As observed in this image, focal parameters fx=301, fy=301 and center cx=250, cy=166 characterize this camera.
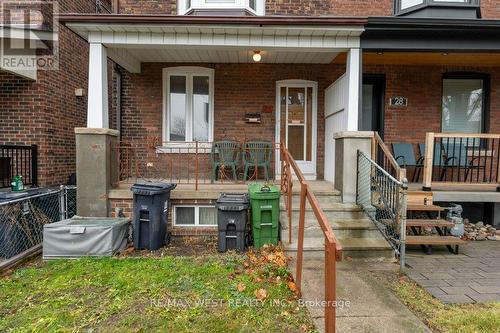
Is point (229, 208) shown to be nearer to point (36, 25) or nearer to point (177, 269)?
point (177, 269)

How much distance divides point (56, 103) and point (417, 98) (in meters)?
8.32

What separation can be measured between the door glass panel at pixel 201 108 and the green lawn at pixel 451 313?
5042 millimetres

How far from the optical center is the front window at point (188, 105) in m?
6.93

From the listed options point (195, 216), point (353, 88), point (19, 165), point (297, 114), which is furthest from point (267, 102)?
point (19, 165)

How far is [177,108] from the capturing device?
7.00 m

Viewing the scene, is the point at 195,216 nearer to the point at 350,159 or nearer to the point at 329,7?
the point at 350,159

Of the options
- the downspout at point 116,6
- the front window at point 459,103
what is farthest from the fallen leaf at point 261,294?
the downspout at point 116,6

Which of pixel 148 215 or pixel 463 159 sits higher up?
pixel 463 159

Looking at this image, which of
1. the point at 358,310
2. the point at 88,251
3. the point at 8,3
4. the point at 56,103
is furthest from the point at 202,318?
the point at 8,3

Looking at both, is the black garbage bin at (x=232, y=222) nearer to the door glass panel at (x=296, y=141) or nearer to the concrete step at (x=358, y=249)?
the concrete step at (x=358, y=249)

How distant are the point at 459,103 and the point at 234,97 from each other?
17.4ft

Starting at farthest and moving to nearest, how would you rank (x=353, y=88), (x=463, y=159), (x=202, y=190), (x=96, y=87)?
(x=463, y=159)
(x=202, y=190)
(x=353, y=88)
(x=96, y=87)

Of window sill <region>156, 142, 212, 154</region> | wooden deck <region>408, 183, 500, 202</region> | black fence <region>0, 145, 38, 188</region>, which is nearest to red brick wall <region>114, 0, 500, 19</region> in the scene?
window sill <region>156, 142, 212, 154</region>

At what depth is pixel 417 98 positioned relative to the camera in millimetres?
6980
